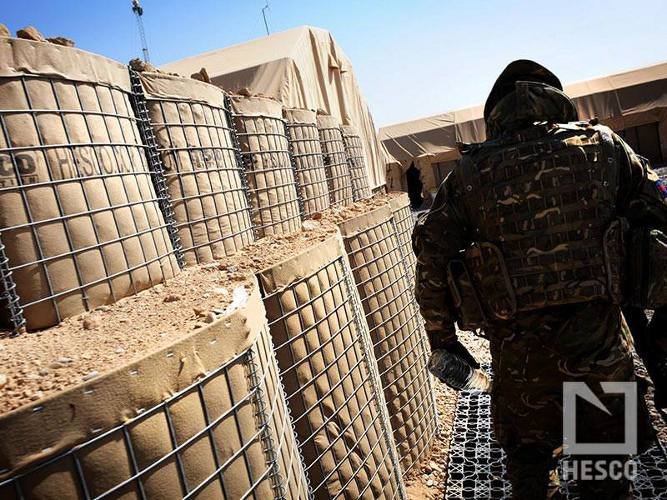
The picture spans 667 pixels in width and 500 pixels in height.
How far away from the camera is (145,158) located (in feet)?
6.98

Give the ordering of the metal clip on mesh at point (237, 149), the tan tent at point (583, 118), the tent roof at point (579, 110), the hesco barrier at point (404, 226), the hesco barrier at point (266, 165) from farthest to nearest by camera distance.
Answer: the tent roof at point (579, 110) → the tan tent at point (583, 118) → the hesco barrier at point (404, 226) → the hesco barrier at point (266, 165) → the metal clip on mesh at point (237, 149)

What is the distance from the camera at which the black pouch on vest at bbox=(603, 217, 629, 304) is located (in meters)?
2.03

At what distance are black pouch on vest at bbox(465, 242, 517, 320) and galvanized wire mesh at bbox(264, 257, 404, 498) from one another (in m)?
0.62

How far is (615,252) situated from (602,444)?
0.84 m

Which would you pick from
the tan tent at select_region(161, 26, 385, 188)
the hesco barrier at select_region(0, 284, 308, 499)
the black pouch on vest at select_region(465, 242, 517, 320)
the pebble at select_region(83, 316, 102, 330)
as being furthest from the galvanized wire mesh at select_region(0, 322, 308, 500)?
the tan tent at select_region(161, 26, 385, 188)

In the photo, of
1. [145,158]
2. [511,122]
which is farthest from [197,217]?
[511,122]

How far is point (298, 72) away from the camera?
7.60 m

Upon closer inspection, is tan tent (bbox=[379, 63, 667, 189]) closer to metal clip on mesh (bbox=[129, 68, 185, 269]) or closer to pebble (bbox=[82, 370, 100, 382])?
metal clip on mesh (bbox=[129, 68, 185, 269])

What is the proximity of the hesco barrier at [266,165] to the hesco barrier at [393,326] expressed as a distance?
51 cm

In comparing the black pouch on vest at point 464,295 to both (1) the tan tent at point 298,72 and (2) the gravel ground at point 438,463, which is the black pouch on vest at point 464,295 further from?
(1) the tan tent at point 298,72

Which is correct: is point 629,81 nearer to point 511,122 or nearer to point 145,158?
point 511,122

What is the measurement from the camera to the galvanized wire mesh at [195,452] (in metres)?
1.01

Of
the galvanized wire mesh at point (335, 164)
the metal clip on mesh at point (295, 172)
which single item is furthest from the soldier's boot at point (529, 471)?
the galvanized wire mesh at point (335, 164)

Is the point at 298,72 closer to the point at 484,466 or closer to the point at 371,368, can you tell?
the point at 371,368
